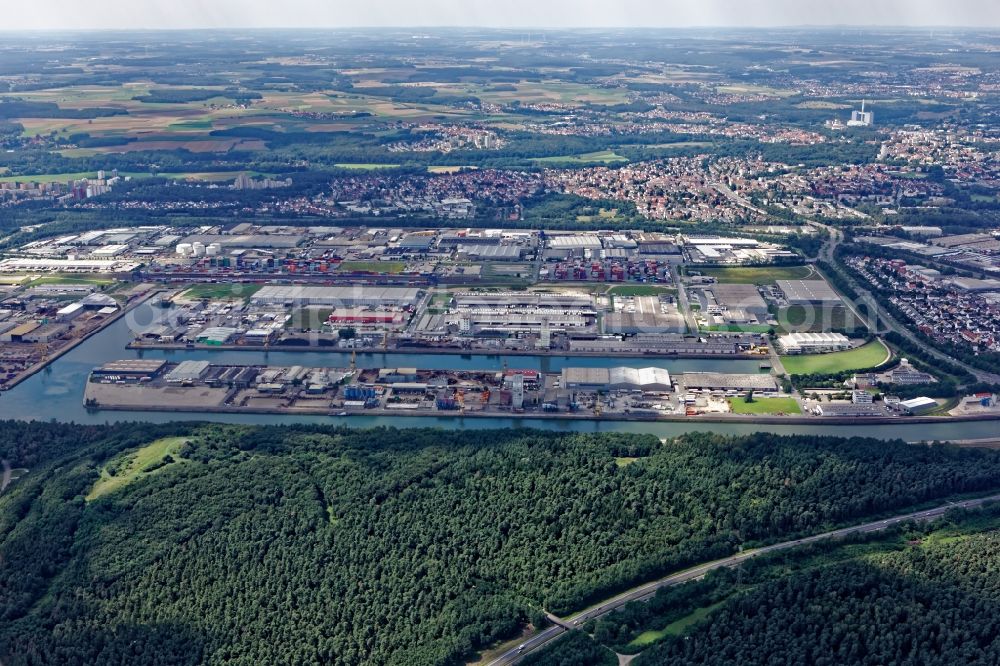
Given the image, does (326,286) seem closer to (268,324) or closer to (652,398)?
(268,324)

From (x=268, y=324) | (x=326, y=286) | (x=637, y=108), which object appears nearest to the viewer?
(x=268, y=324)

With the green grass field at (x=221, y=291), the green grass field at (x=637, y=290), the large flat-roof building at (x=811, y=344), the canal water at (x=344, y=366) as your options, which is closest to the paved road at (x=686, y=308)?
the green grass field at (x=637, y=290)

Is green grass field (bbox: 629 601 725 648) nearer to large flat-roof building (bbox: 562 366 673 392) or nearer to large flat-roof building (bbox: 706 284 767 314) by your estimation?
large flat-roof building (bbox: 562 366 673 392)

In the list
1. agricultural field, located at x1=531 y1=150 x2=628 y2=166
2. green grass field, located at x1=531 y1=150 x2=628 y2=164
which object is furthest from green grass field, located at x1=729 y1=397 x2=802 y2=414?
green grass field, located at x1=531 y1=150 x2=628 y2=164

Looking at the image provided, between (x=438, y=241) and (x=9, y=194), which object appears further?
(x=9, y=194)

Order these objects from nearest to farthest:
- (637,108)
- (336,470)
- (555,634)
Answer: (555,634)
(336,470)
(637,108)

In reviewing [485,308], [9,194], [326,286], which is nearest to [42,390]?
[326,286]

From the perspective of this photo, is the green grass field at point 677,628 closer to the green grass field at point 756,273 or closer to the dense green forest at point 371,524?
the dense green forest at point 371,524
